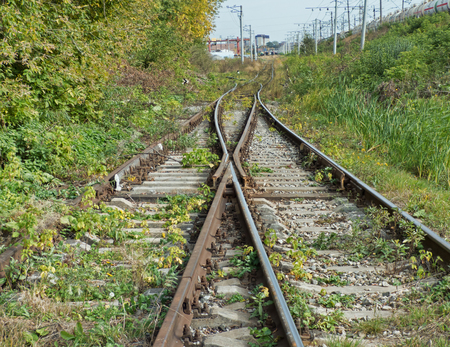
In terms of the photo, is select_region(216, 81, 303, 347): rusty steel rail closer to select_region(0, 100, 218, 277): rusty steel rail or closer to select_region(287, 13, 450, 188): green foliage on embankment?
select_region(0, 100, 218, 277): rusty steel rail

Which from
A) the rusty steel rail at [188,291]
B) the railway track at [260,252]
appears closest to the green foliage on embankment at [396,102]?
the railway track at [260,252]

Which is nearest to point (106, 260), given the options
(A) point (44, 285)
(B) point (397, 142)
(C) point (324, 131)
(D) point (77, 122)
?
(A) point (44, 285)

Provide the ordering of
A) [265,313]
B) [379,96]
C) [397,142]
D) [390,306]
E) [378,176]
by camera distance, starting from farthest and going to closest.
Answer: [379,96], [397,142], [378,176], [390,306], [265,313]

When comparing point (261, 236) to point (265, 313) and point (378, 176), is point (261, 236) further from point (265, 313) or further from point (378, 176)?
point (378, 176)

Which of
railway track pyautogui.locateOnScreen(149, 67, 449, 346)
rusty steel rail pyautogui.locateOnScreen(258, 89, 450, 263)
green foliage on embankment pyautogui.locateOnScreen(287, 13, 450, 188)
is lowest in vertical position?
railway track pyautogui.locateOnScreen(149, 67, 449, 346)

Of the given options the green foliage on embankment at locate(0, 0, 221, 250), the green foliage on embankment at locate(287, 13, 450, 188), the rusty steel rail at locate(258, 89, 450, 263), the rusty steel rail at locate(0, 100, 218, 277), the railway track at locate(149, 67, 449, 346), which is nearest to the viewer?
the railway track at locate(149, 67, 449, 346)

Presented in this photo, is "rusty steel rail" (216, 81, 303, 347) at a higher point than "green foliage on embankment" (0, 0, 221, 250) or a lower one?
lower

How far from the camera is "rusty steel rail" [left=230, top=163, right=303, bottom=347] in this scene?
228 cm

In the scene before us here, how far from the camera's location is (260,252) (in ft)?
10.9

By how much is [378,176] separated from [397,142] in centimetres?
193

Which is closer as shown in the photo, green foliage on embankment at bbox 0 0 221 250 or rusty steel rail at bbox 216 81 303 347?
rusty steel rail at bbox 216 81 303 347

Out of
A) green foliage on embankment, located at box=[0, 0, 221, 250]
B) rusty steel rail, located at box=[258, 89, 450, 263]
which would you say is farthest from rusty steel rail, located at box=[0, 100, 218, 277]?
rusty steel rail, located at box=[258, 89, 450, 263]

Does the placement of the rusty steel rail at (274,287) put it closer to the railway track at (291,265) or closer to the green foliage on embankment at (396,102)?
the railway track at (291,265)

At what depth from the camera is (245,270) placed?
3.23 metres
